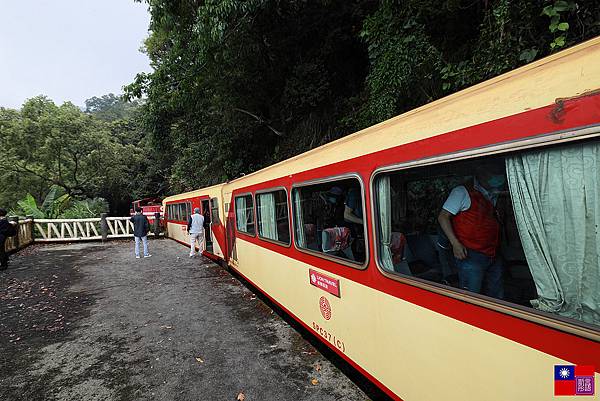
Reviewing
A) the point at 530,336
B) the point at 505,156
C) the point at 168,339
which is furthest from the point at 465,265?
the point at 168,339

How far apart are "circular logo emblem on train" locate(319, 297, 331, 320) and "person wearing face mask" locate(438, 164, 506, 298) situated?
5.83ft

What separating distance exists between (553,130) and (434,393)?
173cm

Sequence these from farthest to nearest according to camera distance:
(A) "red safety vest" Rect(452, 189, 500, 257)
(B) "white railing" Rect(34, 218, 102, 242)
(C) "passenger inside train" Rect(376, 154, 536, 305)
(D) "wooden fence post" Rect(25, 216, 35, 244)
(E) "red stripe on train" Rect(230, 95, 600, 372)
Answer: (B) "white railing" Rect(34, 218, 102, 242)
(D) "wooden fence post" Rect(25, 216, 35, 244)
(A) "red safety vest" Rect(452, 189, 500, 257)
(C) "passenger inside train" Rect(376, 154, 536, 305)
(E) "red stripe on train" Rect(230, 95, 600, 372)

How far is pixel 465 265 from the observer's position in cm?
201

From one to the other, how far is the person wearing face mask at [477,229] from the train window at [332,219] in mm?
881

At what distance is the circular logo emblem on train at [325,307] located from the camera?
350 cm

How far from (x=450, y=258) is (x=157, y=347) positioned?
13.1 ft

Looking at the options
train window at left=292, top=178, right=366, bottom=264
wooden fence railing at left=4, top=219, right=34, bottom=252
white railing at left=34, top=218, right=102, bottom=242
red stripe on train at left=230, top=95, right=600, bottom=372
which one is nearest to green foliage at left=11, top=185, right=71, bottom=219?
white railing at left=34, top=218, right=102, bottom=242

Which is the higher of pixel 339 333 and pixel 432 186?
pixel 432 186

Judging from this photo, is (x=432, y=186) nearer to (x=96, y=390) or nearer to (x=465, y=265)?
(x=465, y=265)

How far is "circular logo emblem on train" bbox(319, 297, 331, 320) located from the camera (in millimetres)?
3504

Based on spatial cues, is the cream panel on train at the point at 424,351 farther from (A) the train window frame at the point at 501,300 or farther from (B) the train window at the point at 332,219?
(B) the train window at the point at 332,219

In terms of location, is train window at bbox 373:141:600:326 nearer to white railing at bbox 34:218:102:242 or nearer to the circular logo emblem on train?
the circular logo emblem on train

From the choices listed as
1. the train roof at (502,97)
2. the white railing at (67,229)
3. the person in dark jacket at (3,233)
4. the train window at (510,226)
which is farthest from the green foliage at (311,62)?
the person in dark jacket at (3,233)
